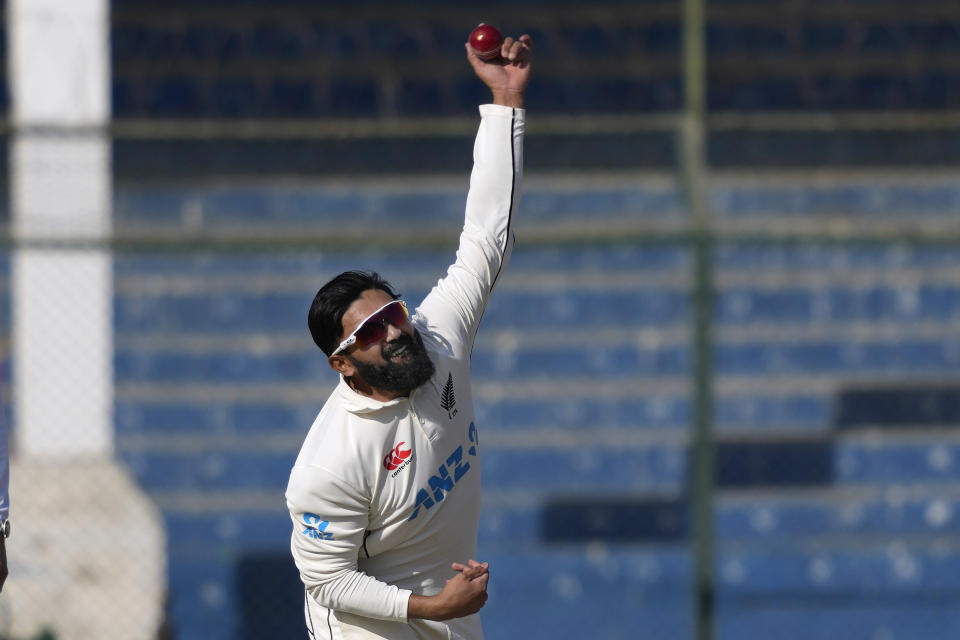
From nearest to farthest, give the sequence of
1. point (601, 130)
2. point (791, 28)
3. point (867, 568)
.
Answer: point (601, 130)
point (867, 568)
point (791, 28)

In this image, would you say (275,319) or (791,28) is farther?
(791,28)

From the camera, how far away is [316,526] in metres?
2.53

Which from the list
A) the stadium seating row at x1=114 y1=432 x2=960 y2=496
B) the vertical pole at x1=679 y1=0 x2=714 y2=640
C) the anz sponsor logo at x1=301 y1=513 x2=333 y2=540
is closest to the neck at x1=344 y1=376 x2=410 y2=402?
the anz sponsor logo at x1=301 y1=513 x2=333 y2=540

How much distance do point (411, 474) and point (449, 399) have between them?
19 centimetres

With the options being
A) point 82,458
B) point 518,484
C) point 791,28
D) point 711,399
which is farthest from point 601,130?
point 82,458

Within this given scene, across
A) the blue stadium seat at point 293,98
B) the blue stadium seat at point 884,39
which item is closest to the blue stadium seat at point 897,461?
the blue stadium seat at point 884,39

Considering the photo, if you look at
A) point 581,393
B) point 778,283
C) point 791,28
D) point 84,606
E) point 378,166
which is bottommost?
point 84,606

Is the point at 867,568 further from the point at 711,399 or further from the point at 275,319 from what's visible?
the point at 275,319

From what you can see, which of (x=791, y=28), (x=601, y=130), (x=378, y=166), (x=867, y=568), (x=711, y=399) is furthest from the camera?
(x=791, y=28)

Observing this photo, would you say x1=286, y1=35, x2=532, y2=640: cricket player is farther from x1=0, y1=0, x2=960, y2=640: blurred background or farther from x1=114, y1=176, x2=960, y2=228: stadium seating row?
x1=114, y1=176, x2=960, y2=228: stadium seating row

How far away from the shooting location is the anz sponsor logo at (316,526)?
253 centimetres

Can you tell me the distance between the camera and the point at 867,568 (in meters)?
5.75

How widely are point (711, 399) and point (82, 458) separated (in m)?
2.83

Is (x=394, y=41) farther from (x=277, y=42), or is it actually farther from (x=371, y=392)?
(x=371, y=392)
